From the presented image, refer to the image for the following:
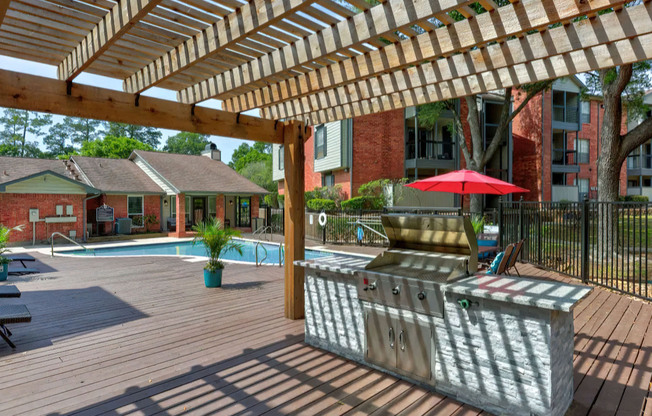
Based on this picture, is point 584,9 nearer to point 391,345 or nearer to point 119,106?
point 391,345

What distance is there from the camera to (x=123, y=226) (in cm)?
1972

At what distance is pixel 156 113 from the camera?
412 centimetres

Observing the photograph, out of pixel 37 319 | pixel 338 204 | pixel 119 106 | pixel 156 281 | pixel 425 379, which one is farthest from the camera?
pixel 338 204

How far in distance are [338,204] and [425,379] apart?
16.0 meters

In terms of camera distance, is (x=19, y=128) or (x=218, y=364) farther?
(x=19, y=128)

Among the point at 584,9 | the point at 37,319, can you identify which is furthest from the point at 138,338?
the point at 584,9

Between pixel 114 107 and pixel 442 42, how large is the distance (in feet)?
10.4

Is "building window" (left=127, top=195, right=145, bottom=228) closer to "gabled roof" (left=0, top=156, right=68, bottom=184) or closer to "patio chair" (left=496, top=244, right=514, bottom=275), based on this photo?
"gabled roof" (left=0, top=156, right=68, bottom=184)

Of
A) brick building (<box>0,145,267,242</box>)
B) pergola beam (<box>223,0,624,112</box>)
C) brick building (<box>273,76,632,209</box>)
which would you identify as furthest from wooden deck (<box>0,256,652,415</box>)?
brick building (<box>273,76,632,209</box>)

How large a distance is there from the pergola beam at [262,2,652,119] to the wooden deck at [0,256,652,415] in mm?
2871

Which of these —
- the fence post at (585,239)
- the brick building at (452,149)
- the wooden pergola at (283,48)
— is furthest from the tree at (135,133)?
the fence post at (585,239)

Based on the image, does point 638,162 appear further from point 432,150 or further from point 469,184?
point 469,184

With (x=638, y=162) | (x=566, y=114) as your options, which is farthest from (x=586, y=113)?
(x=638, y=162)

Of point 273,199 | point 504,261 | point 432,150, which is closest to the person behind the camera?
point 504,261
